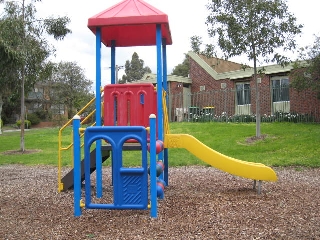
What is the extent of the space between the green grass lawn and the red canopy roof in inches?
189

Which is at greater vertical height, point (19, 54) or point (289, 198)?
point (19, 54)

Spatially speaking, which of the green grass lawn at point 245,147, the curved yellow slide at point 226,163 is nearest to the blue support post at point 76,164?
the curved yellow slide at point 226,163

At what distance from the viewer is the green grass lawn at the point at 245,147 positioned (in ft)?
34.7

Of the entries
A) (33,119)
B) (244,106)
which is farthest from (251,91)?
(33,119)

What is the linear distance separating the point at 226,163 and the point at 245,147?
6623 mm

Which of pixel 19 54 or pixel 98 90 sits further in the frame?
pixel 19 54

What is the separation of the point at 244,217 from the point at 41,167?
25.9ft

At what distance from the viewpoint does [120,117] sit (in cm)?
582

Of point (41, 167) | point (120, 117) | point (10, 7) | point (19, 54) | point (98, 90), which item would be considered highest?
point (10, 7)

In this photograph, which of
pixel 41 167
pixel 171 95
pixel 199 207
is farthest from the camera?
pixel 171 95

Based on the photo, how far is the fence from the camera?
18391 mm

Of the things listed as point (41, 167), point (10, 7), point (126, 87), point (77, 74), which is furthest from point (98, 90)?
point (77, 74)

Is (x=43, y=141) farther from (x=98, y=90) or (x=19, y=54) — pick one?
(x=98, y=90)

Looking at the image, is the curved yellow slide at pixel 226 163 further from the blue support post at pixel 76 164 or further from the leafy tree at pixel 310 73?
the leafy tree at pixel 310 73
